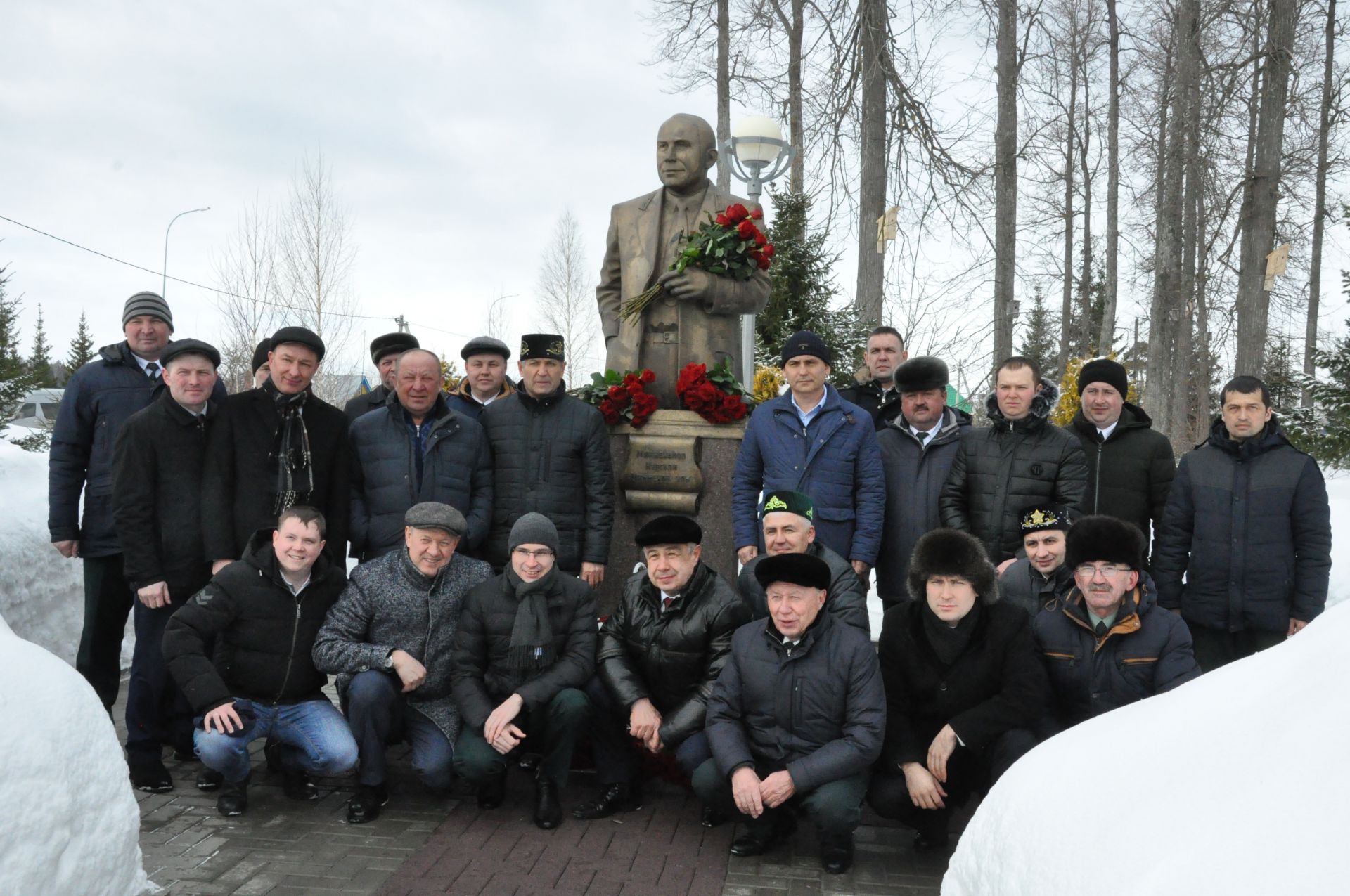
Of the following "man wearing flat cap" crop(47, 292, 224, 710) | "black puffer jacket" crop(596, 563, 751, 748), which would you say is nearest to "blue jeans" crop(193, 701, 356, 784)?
"man wearing flat cap" crop(47, 292, 224, 710)

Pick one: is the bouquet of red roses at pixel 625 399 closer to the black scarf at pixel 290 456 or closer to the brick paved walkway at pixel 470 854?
the black scarf at pixel 290 456

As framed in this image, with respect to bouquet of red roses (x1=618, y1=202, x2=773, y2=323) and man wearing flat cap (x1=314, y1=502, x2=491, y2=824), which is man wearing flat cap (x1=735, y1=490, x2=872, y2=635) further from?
bouquet of red roses (x1=618, y1=202, x2=773, y2=323)

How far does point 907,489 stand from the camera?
17.5 ft

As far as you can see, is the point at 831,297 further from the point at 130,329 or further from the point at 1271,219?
the point at 130,329

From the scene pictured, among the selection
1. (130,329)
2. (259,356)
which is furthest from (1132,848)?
(259,356)

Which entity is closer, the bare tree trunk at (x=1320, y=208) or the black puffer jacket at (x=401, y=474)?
the black puffer jacket at (x=401, y=474)

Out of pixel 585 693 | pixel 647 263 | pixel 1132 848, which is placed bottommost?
pixel 585 693

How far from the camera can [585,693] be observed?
15.2 feet

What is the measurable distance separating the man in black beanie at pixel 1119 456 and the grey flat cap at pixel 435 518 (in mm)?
2949

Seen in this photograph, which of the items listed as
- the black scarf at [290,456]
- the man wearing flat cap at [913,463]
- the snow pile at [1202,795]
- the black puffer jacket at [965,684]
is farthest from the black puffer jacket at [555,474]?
the snow pile at [1202,795]

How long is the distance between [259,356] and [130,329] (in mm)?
1070

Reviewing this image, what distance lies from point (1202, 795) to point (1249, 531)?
3.39 metres

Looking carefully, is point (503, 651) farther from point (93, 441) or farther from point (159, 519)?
point (93, 441)

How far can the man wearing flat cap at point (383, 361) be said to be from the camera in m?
6.28
